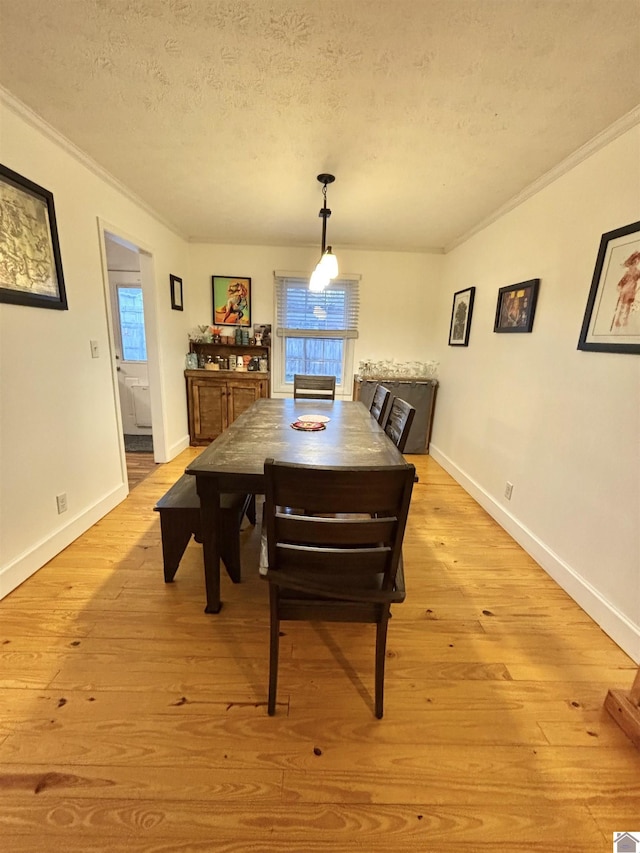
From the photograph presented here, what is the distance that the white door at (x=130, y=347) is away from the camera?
400 centimetres

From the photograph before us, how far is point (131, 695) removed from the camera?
4.05ft

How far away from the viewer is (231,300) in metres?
4.09

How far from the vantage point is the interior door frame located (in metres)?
2.39

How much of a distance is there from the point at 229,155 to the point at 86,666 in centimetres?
276

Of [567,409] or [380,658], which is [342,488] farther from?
[567,409]

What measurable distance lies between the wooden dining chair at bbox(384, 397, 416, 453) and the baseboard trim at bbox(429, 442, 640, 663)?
1.07 meters

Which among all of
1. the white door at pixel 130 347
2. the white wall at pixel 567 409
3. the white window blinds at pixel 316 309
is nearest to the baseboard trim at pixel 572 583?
the white wall at pixel 567 409

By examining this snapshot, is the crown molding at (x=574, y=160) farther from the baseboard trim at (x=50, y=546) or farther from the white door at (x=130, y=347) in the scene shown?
the white door at (x=130, y=347)

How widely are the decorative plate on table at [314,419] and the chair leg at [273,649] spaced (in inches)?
46.0

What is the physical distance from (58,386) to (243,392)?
209cm

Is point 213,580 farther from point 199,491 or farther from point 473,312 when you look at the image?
point 473,312

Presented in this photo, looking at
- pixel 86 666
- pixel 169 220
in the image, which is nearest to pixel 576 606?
pixel 86 666

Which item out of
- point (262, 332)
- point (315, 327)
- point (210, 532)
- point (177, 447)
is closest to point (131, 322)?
point (262, 332)

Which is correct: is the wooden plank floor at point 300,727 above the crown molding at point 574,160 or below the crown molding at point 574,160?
below
